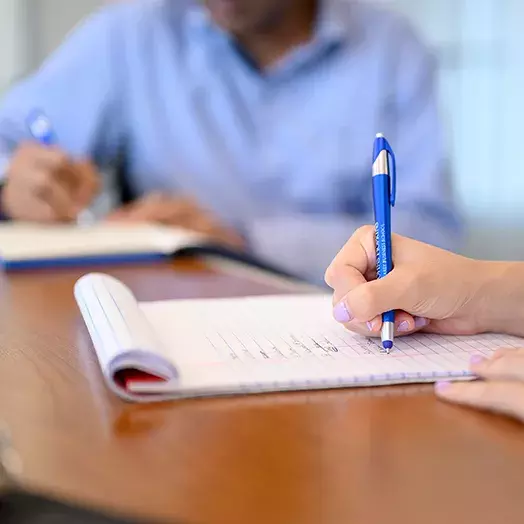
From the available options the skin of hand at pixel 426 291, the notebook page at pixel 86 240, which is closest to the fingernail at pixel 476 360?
the skin of hand at pixel 426 291

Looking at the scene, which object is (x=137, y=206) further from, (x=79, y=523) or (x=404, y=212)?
(x=79, y=523)

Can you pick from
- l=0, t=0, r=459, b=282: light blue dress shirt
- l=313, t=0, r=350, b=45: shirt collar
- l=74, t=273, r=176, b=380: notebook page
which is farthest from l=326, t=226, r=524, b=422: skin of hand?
l=313, t=0, r=350, b=45: shirt collar

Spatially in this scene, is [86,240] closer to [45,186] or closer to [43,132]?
[45,186]

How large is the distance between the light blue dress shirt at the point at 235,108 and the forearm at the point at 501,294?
916 mm

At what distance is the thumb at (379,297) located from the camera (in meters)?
0.52

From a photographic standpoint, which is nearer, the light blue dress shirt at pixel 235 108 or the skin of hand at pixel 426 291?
the skin of hand at pixel 426 291

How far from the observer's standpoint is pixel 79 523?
281 mm

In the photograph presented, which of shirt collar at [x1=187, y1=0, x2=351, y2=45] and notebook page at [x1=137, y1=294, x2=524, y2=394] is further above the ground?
shirt collar at [x1=187, y1=0, x2=351, y2=45]

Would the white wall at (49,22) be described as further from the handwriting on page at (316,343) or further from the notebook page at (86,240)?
the handwriting on page at (316,343)

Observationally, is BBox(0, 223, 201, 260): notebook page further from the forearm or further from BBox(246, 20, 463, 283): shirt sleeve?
the forearm

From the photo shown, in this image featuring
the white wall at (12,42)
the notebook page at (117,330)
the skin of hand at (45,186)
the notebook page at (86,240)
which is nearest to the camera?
the notebook page at (117,330)

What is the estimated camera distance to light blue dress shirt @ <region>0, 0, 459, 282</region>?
4.97ft

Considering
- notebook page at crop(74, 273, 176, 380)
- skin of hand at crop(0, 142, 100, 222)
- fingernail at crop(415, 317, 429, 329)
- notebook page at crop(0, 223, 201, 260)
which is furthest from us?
skin of hand at crop(0, 142, 100, 222)

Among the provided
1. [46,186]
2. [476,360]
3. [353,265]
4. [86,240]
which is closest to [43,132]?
[46,186]
